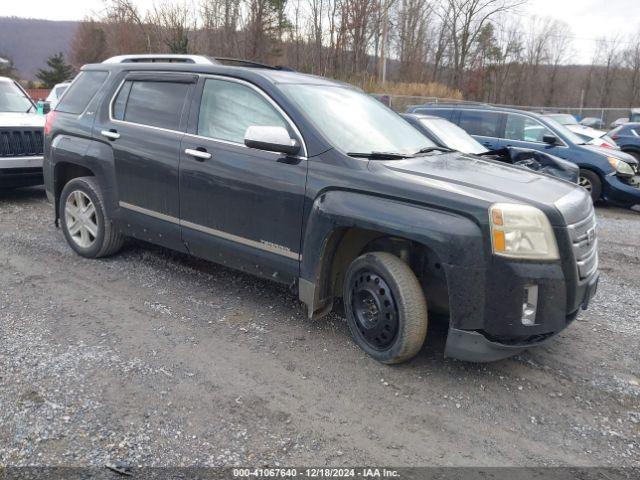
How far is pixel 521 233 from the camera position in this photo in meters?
3.06

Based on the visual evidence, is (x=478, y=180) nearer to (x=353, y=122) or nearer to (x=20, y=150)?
(x=353, y=122)

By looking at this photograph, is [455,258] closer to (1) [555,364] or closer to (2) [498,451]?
(2) [498,451]

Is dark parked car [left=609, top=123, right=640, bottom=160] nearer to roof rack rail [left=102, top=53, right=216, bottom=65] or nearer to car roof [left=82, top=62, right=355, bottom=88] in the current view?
car roof [left=82, top=62, right=355, bottom=88]

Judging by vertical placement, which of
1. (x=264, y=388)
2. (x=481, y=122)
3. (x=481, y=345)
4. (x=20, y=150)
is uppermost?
(x=481, y=122)

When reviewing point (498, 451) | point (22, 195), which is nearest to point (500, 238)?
point (498, 451)

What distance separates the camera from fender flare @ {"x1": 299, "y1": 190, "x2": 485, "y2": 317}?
310 centimetres

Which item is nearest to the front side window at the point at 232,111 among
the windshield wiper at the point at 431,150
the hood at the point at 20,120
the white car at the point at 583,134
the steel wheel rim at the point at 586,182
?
the windshield wiper at the point at 431,150

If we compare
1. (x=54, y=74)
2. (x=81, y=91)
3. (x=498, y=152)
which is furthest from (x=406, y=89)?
(x=54, y=74)

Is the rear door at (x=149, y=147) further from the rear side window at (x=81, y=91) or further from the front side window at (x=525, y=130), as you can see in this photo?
the front side window at (x=525, y=130)

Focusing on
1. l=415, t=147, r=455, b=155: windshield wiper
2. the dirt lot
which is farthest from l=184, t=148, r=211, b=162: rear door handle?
l=415, t=147, r=455, b=155: windshield wiper

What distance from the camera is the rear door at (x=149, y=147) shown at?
14.8ft

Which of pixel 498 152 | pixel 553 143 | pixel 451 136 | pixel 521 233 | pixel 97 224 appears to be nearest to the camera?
pixel 521 233

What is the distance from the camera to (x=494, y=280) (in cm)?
307

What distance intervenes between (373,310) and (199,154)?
1.82 meters
